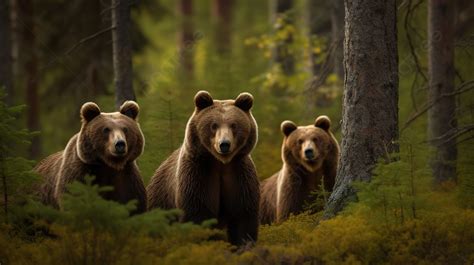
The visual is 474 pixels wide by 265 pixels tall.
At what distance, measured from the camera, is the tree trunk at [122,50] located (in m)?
Answer: 10.6

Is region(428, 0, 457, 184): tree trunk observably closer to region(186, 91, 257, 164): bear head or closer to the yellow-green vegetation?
the yellow-green vegetation

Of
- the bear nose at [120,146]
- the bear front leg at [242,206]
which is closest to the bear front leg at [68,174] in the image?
the bear nose at [120,146]

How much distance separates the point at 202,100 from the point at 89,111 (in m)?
1.24

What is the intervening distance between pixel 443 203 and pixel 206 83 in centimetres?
779

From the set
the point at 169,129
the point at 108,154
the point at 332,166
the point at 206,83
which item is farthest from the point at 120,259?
the point at 206,83

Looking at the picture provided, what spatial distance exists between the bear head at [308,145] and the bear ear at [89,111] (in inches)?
124

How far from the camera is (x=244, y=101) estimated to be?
8.48 meters

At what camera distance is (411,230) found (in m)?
7.07

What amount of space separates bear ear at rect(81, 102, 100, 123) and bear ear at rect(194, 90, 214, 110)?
1084 mm

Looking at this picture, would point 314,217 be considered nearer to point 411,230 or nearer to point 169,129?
point 411,230

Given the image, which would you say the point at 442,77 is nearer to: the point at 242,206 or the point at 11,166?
the point at 242,206

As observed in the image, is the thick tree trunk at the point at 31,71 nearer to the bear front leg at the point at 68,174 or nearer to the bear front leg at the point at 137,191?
the bear front leg at the point at 68,174

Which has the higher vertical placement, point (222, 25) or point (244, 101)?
point (222, 25)

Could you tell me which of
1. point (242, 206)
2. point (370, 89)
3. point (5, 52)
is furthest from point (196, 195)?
point (5, 52)
